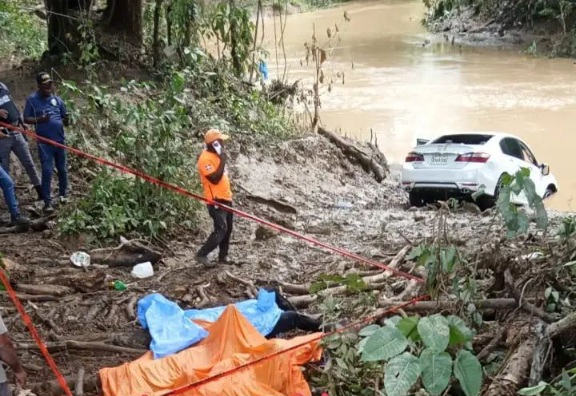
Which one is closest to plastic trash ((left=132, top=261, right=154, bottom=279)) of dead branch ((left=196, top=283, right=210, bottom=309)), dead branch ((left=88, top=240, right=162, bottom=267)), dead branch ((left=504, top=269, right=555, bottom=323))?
dead branch ((left=88, top=240, right=162, bottom=267))

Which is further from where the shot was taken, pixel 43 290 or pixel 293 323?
pixel 43 290

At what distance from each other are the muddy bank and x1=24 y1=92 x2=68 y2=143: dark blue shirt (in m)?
1.11

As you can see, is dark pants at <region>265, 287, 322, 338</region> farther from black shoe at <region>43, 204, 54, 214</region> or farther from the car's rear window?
the car's rear window

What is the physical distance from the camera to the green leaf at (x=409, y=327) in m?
3.01

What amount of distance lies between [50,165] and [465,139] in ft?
21.8

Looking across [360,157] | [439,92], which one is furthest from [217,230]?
[439,92]

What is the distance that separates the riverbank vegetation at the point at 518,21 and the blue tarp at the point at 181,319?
2670cm

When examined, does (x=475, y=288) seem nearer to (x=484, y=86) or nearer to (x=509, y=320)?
(x=509, y=320)

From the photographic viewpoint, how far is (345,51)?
33469mm

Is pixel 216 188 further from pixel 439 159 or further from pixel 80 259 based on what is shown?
pixel 439 159

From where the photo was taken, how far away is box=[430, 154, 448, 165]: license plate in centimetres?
1112

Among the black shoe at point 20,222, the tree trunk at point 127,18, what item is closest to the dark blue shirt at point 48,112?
the black shoe at point 20,222

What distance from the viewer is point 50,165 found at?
8.39 metres

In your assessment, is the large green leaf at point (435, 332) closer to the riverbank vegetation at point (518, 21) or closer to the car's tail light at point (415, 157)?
the car's tail light at point (415, 157)
